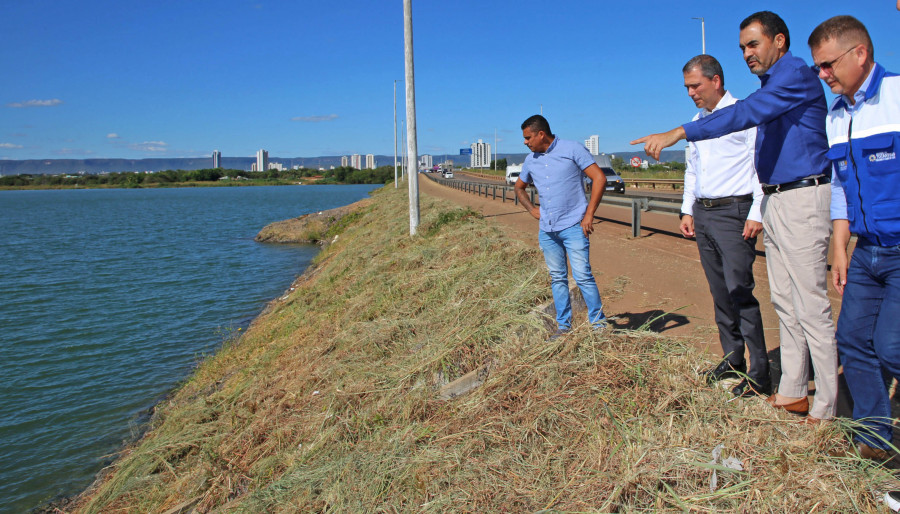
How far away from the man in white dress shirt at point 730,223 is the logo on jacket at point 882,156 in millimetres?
888

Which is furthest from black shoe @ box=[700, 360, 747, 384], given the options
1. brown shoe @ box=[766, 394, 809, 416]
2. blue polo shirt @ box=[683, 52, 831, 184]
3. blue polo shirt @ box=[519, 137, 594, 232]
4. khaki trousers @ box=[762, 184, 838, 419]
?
blue polo shirt @ box=[519, 137, 594, 232]

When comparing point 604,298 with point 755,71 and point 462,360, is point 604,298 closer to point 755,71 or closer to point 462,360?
point 462,360

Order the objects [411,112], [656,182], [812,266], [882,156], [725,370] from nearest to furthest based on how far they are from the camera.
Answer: [882,156] < [812,266] < [725,370] < [411,112] < [656,182]

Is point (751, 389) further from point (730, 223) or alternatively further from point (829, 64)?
point (829, 64)

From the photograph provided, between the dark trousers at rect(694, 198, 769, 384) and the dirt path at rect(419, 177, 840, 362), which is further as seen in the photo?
the dirt path at rect(419, 177, 840, 362)

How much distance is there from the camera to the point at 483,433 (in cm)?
362

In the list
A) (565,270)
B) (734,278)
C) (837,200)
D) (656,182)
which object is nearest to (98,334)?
(565,270)

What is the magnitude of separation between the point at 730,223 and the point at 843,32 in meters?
1.32

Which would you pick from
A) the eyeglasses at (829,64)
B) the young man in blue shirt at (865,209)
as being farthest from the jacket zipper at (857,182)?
the eyeglasses at (829,64)

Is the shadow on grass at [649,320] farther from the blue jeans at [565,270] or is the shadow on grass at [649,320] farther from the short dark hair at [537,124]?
the short dark hair at [537,124]

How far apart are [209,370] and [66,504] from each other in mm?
3191

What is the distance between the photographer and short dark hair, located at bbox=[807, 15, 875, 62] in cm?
276

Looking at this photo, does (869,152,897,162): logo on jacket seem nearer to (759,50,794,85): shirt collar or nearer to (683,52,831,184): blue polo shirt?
(683,52,831,184): blue polo shirt

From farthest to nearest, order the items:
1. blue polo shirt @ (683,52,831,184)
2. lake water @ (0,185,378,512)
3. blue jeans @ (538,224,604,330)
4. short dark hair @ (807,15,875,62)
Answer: lake water @ (0,185,378,512) → blue jeans @ (538,224,604,330) → blue polo shirt @ (683,52,831,184) → short dark hair @ (807,15,875,62)
